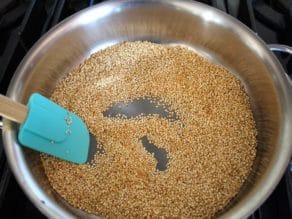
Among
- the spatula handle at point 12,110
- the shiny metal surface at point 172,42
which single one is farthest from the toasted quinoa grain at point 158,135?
the spatula handle at point 12,110

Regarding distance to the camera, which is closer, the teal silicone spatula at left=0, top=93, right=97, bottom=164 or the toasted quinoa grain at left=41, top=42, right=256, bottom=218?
the teal silicone spatula at left=0, top=93, right=97, bottom=164

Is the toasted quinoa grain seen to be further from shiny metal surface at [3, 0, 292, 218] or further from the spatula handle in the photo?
the spatula handle

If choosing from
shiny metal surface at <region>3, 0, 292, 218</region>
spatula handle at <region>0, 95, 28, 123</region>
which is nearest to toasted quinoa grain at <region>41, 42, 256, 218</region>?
shiny metal surface at <region>3, 0, 292, 218</region>

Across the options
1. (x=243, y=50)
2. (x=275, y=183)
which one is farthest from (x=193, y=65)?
(x=275, y=183)

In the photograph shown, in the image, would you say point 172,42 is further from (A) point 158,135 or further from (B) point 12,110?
(B) point 12,110

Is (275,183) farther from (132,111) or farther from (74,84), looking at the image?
(74,84)

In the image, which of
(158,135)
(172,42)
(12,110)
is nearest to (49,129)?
(12,110)
